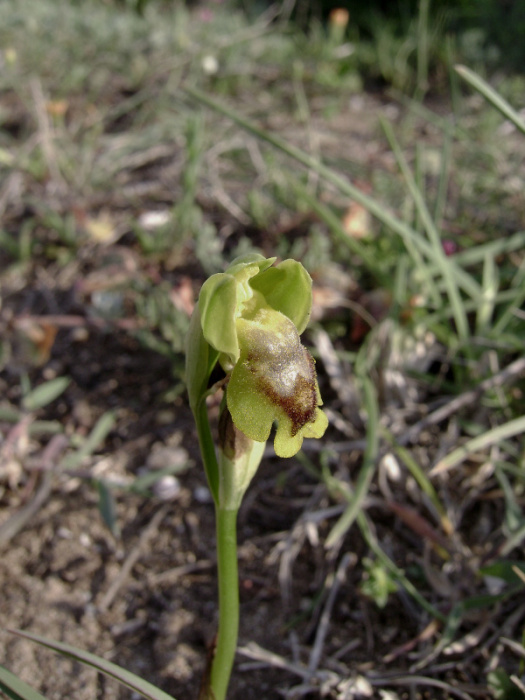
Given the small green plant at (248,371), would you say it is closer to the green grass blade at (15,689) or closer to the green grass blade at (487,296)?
the green grass blade at (15,689)

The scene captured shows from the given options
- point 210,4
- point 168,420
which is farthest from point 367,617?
point 210,4

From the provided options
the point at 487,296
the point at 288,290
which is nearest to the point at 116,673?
the point at 288,290

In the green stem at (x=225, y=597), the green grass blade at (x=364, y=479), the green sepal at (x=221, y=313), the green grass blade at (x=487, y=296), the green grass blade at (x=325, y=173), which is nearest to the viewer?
the green sepal at (x=221, y=313)

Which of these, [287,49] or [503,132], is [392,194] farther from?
[287,49]

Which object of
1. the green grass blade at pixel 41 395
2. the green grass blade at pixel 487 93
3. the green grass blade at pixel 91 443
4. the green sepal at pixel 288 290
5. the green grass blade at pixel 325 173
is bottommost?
the green grass blade at pixel 91 443

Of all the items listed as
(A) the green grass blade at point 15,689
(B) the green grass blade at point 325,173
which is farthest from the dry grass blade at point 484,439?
(A) the green grass blade at point 15,689

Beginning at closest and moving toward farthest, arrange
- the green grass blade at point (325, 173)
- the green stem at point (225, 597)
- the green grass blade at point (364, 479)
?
the green stem at point (225, 597) < the green grass blade at point (364, 479) < the green grass blade at point (325, 173)

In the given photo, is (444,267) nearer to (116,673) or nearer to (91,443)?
(91,443)

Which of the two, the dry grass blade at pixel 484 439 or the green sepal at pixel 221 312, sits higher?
the green sepal at pixel 221 312

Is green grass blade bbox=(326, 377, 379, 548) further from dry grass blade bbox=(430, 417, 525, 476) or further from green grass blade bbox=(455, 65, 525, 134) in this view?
green grass blade bbox=(455, 65, 525, 134)
